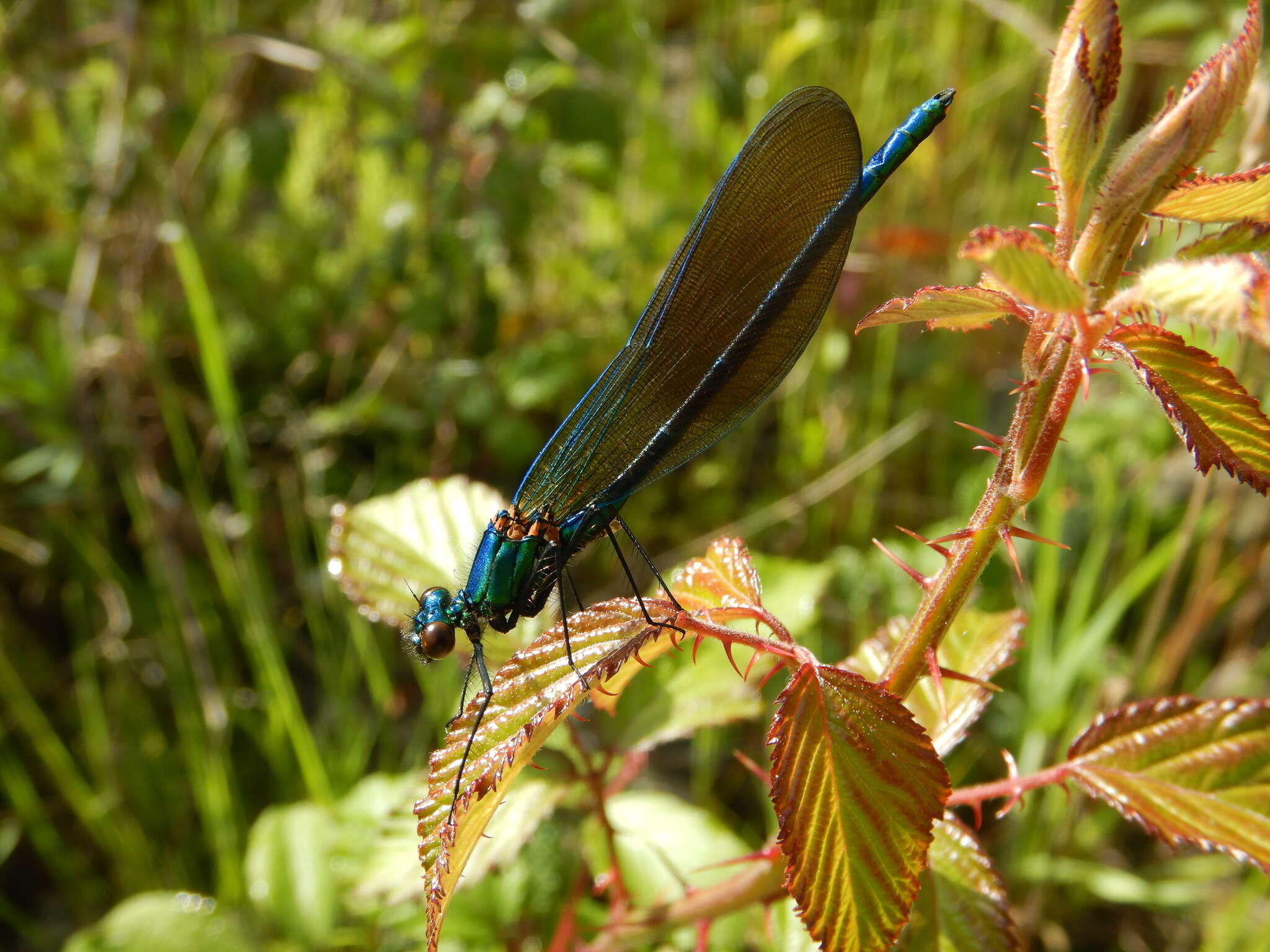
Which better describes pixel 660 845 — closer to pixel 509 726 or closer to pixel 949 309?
pixel 509 726

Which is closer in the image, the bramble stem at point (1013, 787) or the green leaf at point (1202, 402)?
the green leaf at point (1202, 402)

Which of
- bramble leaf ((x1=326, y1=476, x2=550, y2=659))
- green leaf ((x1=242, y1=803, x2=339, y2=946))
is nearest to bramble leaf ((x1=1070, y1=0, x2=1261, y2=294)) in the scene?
bramble leaf ((x1=326, y1=476, x2=550, y2=659))

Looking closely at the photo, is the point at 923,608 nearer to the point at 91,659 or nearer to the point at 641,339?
the point at 641,339

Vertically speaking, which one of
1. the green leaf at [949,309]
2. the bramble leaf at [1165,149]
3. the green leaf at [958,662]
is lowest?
the green leaf at [958,662]

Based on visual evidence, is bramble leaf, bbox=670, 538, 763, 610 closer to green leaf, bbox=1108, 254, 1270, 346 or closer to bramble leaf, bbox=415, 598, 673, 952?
bramble leaf, bbox=415, 598, 673, 952

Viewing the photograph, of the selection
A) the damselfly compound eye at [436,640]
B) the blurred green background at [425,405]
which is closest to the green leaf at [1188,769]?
the damselfly compound eye at [436,640]

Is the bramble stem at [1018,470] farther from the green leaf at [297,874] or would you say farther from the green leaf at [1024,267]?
the green leaf at [297,874]
